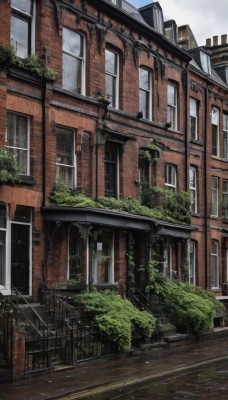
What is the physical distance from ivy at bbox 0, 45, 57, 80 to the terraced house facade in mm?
41

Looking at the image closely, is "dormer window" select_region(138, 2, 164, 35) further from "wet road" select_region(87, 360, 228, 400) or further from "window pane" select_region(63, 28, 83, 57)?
"wet road" select_region(87, 360, 228, 400)

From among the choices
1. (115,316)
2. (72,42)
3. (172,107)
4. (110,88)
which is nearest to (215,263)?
(172,107)

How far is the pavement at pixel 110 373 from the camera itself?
11961 mm

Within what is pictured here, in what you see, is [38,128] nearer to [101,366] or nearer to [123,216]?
[123,216]

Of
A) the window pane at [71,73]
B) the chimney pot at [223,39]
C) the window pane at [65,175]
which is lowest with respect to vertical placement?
the window pane at [65,175]

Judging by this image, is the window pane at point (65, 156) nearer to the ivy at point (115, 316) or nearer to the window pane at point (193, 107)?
the ivy at point (115, 316)

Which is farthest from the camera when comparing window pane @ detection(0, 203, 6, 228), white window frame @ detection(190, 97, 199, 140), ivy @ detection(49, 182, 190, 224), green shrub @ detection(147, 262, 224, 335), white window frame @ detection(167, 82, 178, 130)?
white window frame @ detection(190, 97, 199, 140)

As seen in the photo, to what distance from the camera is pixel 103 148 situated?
21406 millimetres

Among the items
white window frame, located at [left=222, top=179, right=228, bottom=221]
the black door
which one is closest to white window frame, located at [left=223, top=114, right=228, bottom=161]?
white window frame, located at [left=222, top=179, right=228, bottom=221]

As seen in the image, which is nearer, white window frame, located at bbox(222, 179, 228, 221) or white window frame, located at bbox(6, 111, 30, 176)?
white window frame, located at bbox(6, 111, 30, 176)

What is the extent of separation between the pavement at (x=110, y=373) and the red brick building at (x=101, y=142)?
3138mm

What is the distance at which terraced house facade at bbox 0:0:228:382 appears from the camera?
18000 mm

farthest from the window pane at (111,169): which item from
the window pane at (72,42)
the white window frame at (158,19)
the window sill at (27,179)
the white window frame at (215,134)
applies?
the white window frame at (215,134)

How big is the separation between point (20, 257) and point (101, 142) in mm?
5485
